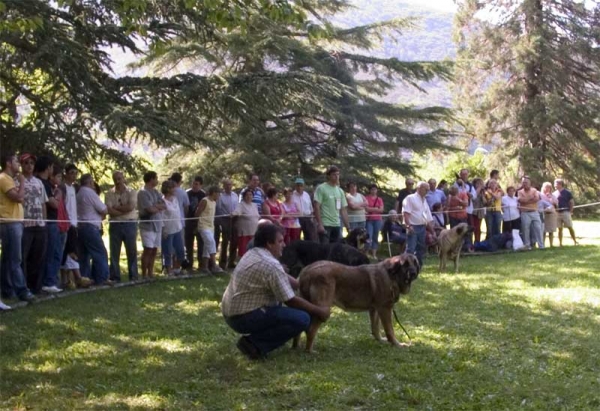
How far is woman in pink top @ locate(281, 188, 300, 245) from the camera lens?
14.3 metres

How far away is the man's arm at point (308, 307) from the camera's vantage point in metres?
6.98

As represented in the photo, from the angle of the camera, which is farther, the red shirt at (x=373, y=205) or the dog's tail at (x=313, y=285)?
the red shirt at (x=373, y=205)

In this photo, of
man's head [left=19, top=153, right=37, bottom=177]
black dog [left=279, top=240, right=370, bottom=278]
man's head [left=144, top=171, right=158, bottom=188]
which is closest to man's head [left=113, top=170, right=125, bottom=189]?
man's head [left=144, top=171, right=158, bottom=188]

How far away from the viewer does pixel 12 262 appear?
9.70 metres

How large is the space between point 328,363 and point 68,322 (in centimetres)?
347

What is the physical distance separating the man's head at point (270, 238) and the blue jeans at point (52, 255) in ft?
15.1

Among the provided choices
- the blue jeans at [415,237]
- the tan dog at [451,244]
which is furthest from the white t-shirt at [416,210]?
the tan dog at [451,244]

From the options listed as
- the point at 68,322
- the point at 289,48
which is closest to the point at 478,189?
the point at 289,48

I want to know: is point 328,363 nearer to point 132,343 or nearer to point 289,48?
point 132,343

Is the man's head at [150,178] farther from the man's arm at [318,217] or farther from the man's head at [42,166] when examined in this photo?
the man's arm at [318,217]

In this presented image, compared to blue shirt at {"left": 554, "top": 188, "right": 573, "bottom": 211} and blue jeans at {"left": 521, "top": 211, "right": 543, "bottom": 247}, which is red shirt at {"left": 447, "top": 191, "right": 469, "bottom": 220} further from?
blue shirt at {"left": 554, "top": 188, "right": 573, "bottom": 211}

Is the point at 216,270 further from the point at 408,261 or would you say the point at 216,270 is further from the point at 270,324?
the point at 270,324

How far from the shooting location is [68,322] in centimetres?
887

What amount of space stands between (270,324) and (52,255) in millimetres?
4873
